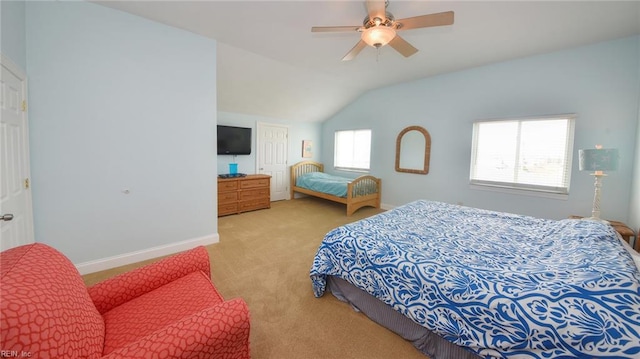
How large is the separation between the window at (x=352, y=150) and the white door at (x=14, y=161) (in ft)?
17.2

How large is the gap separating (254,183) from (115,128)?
8.86 ft

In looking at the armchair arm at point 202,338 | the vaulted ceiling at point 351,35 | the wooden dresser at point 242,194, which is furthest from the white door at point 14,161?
the wooden dresser at point 242,194

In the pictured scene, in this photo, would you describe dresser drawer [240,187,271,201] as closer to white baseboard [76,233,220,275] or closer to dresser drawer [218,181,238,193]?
dresser drawer [218,181,238,193]

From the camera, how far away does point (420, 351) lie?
1587mm

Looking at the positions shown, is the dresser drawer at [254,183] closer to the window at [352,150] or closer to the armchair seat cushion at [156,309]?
the window at [352,150]

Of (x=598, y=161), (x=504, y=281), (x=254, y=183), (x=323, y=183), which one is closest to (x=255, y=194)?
(x=254, y=183)

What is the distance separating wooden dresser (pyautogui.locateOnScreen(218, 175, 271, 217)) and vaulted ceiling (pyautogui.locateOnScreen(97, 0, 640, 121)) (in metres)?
1.61

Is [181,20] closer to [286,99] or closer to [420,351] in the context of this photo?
[286,99]

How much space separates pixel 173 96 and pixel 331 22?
2.00 meters

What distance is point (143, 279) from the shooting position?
1444mm

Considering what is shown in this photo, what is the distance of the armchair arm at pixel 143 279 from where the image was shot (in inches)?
51.9

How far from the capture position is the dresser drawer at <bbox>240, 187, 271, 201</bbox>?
15.8 feet

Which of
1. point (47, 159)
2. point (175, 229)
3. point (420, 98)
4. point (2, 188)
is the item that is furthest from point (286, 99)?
point (2, 188)

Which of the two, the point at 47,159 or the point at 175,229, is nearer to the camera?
the point at 47,159
